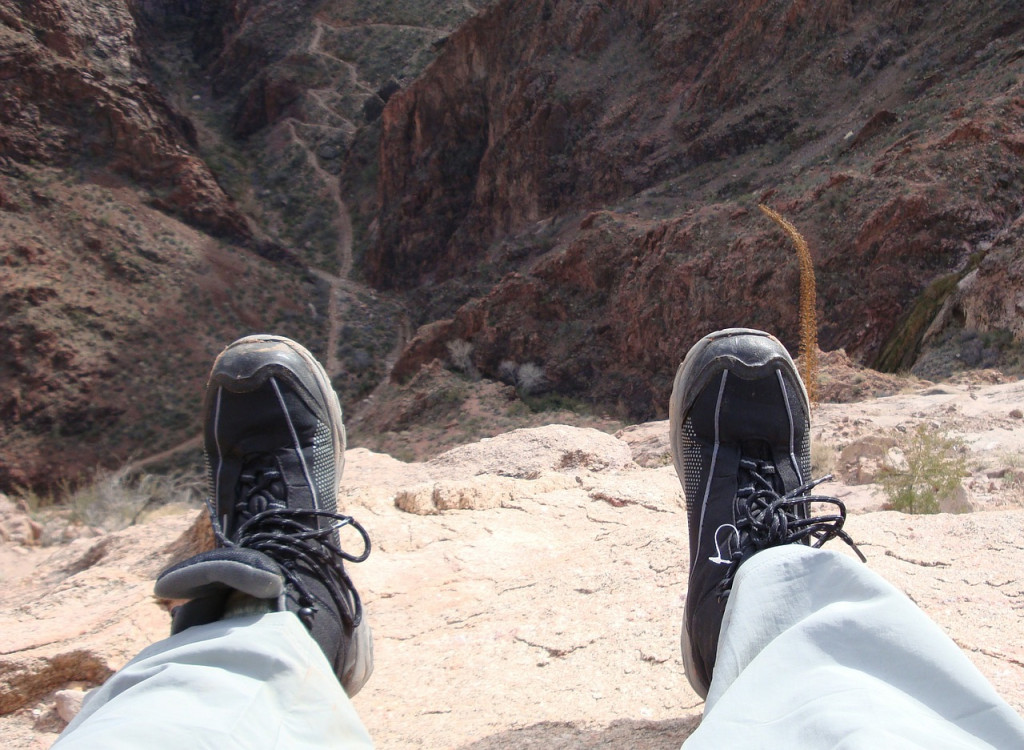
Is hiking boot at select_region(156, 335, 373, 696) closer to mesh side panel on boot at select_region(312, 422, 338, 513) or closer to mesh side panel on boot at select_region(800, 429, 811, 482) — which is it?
mesh side panel on boot at select_region(312, 422, 338, 513)

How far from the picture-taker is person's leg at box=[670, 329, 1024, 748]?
0.85 m

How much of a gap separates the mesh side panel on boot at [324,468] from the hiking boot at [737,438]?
3.07 ft

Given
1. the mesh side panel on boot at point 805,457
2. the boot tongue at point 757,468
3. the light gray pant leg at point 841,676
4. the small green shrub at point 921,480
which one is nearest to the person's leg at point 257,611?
the light gray pant leg at point 841,676

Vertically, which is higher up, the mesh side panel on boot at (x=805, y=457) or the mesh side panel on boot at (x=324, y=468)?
the mesh side panel on boot at (x=805, y=457)

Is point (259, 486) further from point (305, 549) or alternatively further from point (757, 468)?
point (757, 468)

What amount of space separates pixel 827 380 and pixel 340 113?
3498cm

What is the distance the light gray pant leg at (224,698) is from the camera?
89 centimetres

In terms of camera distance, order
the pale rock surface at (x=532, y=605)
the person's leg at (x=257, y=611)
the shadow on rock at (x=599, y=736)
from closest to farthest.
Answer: the person's leg at (x=257, y=611) < the shadow on rock at (x=599, y=736) < the pale rock surface at (x=532, y=605)

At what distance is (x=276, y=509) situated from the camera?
169 cm

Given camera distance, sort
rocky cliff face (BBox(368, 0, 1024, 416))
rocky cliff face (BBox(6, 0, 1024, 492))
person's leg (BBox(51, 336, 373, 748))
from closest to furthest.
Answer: person's leg (BBox(51, 336, 373, 748))
rocky cliff face (BBox(368, 0, 1024, 416))
rocky cliff face (BBox(6, 0, 1024, 492))

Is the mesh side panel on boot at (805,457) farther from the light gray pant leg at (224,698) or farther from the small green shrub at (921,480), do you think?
the small green shrub at (921,480)

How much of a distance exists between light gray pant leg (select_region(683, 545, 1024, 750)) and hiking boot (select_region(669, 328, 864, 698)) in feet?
1.43

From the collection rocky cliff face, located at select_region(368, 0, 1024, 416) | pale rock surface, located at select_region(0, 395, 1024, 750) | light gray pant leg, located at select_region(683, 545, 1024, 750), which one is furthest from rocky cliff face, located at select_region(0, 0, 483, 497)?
light gray pant leg, located at select_region(683, 545, 1024, 750)

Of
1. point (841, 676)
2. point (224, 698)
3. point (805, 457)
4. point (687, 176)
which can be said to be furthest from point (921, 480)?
point (687, 176)
